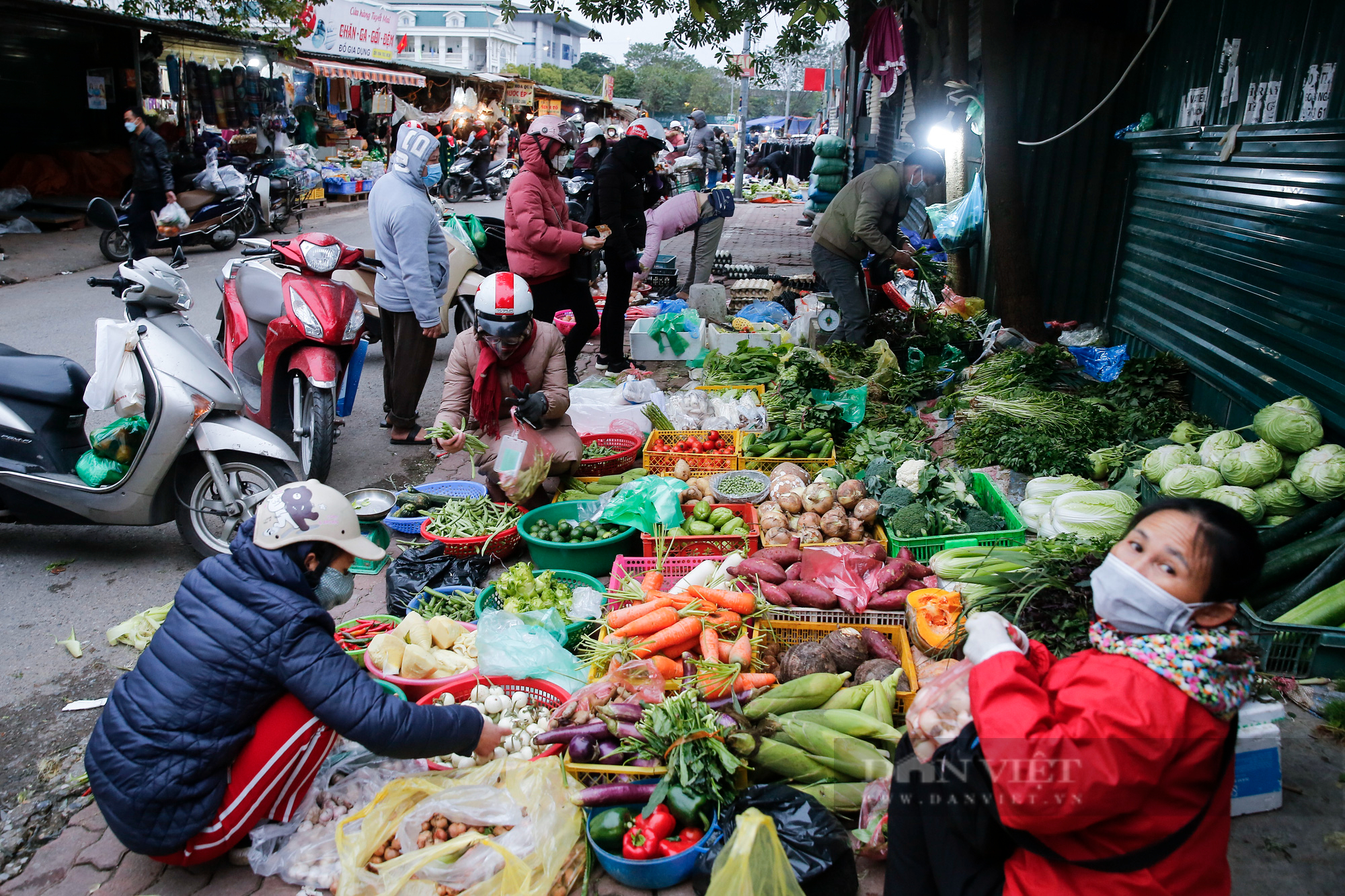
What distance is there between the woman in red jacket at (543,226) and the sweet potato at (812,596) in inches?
137

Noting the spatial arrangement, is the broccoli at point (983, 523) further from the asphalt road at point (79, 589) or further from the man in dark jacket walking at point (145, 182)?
the man in dark jacket walking at point (145, 182)

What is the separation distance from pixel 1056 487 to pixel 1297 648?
4.51 ft

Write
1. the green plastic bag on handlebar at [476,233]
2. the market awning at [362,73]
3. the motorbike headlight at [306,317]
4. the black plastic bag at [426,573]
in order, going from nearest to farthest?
the black plastic bag at [426,573], the motorbike headlight at [306,317], the green plastic bag on handlebar at [476,233], the market awning at [362,73]

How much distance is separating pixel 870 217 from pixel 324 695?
628 centimetres

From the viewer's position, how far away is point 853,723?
3.00 m

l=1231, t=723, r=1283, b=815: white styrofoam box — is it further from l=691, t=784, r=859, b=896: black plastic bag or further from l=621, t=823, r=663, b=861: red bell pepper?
l=621, t=823, r=663, b=861: red bell pepper

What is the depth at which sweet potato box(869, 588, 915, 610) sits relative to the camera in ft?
12.0

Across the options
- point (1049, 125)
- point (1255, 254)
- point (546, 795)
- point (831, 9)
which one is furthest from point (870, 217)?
point (546, 795)

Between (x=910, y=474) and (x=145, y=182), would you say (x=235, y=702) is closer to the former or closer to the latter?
(x=910, y=474)

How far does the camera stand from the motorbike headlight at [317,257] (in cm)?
561

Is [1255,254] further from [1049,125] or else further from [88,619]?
[88,619]

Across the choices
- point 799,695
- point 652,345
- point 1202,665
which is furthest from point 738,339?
point 1202,665

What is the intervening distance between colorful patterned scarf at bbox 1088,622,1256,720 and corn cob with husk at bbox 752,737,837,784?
143 cm

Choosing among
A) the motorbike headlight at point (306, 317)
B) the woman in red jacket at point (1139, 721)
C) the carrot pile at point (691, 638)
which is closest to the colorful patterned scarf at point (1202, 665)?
the woman in red jacket at point (1139, 721)
